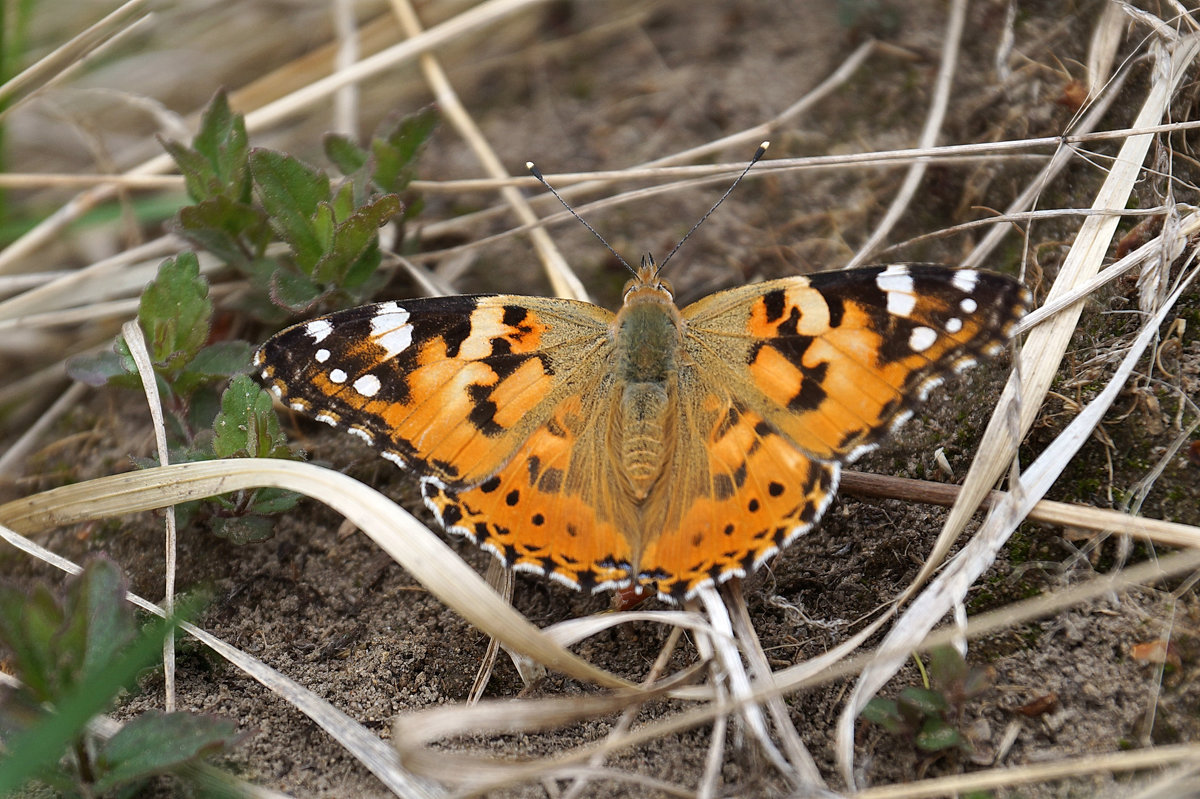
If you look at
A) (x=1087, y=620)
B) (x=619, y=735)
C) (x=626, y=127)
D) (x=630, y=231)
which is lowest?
(x=1087, y=620)

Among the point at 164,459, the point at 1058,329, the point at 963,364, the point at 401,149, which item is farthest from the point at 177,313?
the point at 1058,329

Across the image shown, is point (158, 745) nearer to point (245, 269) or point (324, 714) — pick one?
point (324, 714)

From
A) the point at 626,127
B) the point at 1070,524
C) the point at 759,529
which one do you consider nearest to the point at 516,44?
the point at 626,127

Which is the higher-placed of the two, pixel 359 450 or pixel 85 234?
pixel 85 234

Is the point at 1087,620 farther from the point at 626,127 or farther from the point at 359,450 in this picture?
the point at 626,127

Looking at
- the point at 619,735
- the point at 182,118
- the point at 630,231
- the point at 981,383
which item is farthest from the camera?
the point at 182,118

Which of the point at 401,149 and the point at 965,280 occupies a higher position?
the point at 401,149
